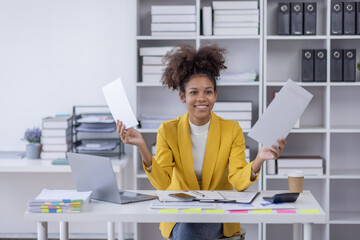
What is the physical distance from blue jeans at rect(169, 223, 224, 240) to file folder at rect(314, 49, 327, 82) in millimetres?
1703

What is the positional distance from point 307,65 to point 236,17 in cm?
59

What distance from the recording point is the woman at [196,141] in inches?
99.7

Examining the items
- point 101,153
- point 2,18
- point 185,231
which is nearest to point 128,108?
point 185,231

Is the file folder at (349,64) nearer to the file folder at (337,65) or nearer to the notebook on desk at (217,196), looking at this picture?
the file folder at (337,65)

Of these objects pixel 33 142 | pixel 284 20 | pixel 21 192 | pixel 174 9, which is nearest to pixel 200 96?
pixel 174 9

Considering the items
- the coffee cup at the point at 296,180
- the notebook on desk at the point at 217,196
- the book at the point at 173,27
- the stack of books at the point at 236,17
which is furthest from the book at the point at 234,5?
the notebook on desk at the point at 217,196

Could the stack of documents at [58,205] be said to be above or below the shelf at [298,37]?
below

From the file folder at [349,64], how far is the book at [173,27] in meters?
1.07

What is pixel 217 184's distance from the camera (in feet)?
8.42

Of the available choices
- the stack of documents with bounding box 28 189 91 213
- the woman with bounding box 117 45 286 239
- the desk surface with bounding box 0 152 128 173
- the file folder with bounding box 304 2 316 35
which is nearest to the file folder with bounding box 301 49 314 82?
the file folder with bounding box 304 2 316 35

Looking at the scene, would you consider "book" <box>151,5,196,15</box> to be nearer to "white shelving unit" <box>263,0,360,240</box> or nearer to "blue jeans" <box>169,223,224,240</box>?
"white shelving unit" <box>263,0,360,240</box>

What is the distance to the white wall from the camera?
4.07 m

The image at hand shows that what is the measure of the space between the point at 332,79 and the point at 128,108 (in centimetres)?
197

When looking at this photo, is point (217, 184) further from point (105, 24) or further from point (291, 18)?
point (105, 24)
